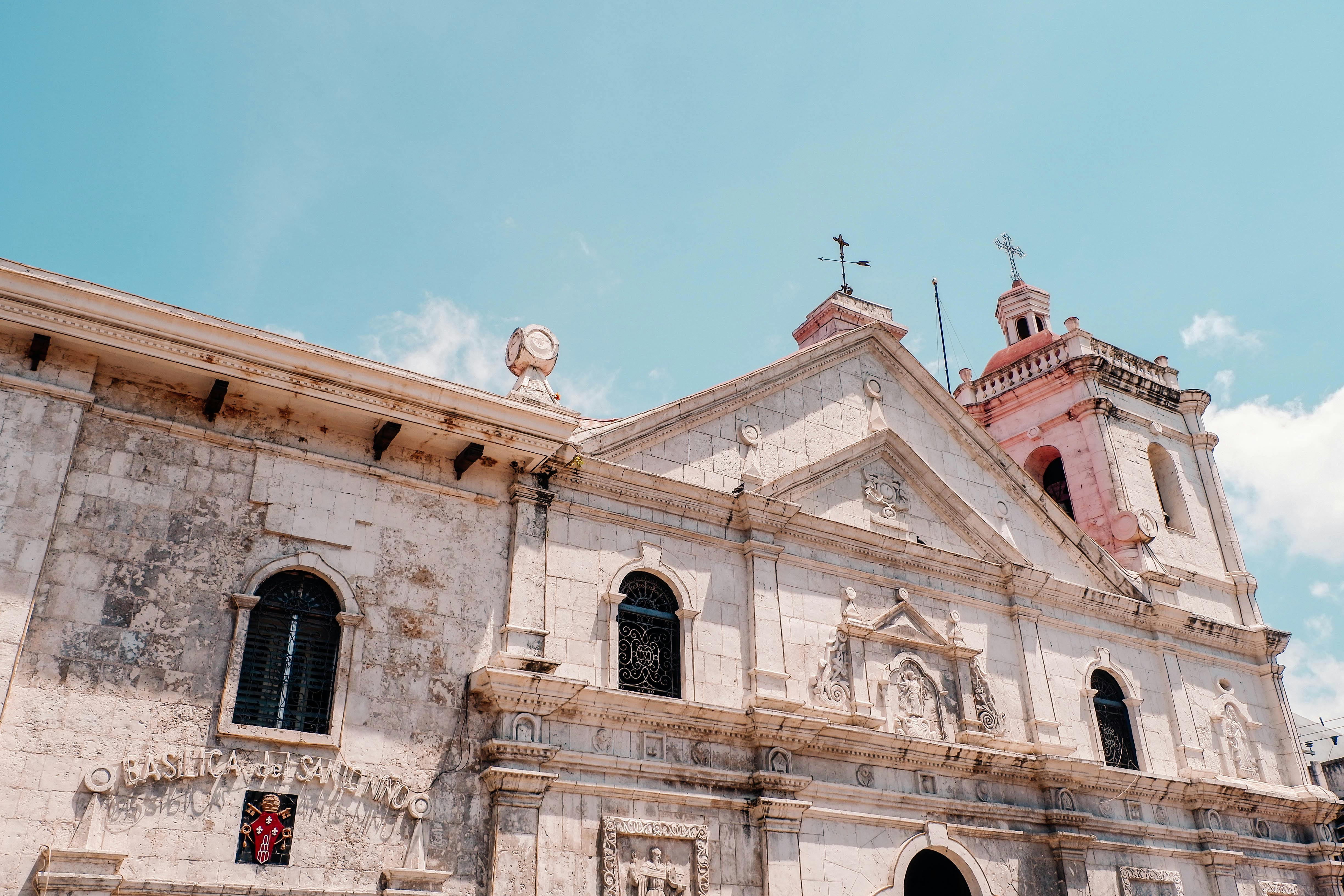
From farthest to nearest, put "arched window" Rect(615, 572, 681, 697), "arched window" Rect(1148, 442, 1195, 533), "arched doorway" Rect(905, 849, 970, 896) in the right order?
1. "arched window" Rect(1148, 442, 1195, 533)
2. "arched doorway" Rect(905, 849, 970, 896)
3. "arched window" Rect(615, 572, 681, 697)

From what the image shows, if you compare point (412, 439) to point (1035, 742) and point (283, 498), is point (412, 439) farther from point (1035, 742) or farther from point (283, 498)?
point (1035, 742)

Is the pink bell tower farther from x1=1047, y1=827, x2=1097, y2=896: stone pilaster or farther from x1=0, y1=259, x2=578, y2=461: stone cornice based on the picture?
x1=0, y1=259, x2=578, y2=461: stone cornice

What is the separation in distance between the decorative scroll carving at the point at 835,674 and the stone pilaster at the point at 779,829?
4.30 feet

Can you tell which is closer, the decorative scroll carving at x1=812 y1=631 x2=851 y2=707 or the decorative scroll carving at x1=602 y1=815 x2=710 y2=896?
the decorative scroll carving at x1=602 y1=815 x2=710 y2=896

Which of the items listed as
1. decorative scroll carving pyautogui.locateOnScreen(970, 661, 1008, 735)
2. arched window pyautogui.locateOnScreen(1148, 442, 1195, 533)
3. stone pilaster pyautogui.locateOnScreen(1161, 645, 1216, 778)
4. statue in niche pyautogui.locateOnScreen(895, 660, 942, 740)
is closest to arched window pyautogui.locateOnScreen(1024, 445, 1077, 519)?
arched window pyautogui.locateOnScreen(1148, 442, 1195, 533)

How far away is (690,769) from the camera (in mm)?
12164

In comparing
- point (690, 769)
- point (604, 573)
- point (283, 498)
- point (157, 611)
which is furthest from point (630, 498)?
point (157, 611)

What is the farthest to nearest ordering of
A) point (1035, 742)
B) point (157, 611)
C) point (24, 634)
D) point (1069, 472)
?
1. point (1069, 472)
2. point (1035, 742)
3. point (157, 611)
4. point (24, 634)

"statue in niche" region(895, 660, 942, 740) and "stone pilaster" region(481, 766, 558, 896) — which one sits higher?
"statue in niche" region(895, 660, 942, 740)

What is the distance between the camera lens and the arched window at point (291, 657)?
1040cm

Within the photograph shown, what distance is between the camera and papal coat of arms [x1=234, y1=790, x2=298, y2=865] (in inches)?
384

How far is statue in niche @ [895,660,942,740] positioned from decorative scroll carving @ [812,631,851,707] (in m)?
0.85

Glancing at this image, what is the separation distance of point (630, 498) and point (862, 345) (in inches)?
217

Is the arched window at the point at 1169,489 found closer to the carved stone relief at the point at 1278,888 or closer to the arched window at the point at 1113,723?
the arched window at the point at 1113,723
